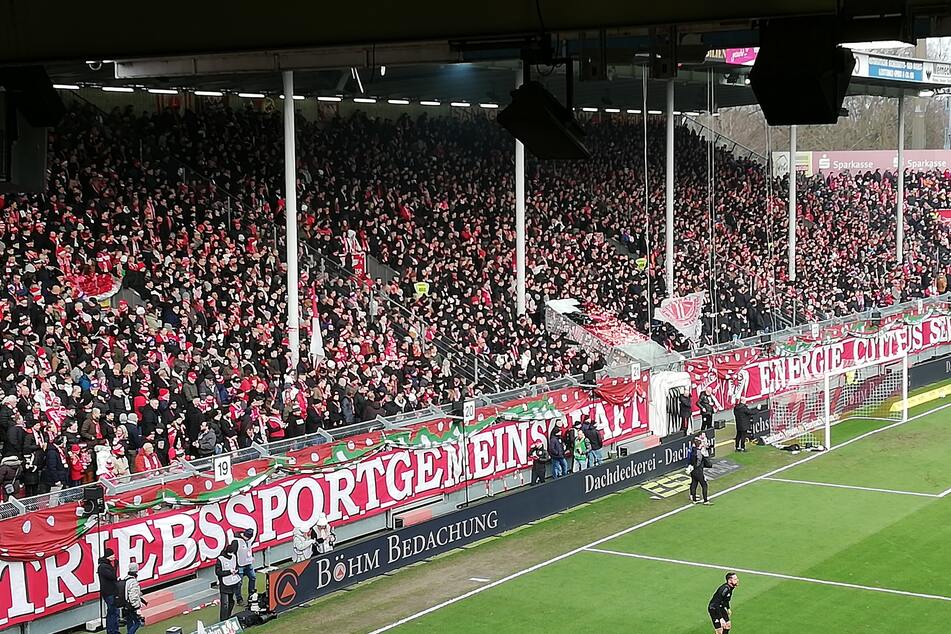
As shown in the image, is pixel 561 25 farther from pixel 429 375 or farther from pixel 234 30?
pixel 429 375

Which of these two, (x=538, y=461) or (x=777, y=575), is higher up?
(x=538, y=461)

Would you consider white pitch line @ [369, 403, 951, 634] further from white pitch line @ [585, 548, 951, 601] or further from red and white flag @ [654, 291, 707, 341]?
red and white flag @ [654, 291, 707, 341]

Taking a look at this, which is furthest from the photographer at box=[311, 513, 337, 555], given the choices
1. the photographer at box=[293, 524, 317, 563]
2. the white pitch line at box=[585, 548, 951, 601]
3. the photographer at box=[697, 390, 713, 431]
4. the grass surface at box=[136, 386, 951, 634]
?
the photographer at box=[697, 390, 713, 431]

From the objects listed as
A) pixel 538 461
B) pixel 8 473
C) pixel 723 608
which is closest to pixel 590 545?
pixel 538 461

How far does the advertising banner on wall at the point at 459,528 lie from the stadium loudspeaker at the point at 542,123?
11.7 metres

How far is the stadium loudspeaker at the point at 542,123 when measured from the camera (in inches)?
378

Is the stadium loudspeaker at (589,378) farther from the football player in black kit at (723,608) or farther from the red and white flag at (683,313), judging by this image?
the football player in black kit at (723,608)

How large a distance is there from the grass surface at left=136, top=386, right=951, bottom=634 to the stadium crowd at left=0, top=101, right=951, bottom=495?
3.62m

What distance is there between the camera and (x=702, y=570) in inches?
899

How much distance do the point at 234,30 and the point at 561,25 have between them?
6.67ft

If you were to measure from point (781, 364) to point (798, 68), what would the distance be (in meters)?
28.3

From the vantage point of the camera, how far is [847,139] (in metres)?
87.2

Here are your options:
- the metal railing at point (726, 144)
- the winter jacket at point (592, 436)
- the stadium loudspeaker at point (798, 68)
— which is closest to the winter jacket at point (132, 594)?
the winter jacket at point (592, 436)

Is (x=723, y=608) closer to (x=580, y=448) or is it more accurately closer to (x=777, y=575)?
(x=777, y=575)
